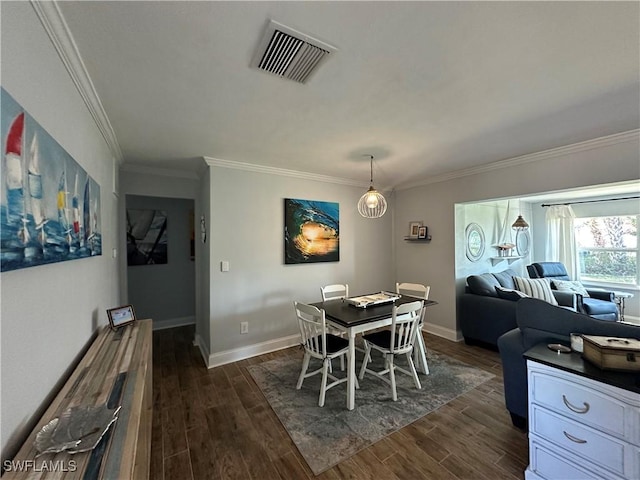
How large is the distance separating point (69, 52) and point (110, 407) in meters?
1.72

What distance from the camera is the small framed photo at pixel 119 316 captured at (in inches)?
83.8

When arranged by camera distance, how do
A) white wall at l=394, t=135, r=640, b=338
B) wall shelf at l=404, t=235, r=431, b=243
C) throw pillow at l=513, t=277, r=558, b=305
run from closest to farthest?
white wall at l=394, t=135, r=640, b=338, throw pillow at l=513, t=277, r=558, b=305, wall shelf at l=404, t=235, r=431, b=243

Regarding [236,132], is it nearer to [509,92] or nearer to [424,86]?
[424,86]

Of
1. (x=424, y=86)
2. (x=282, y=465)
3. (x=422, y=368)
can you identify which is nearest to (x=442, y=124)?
(x=424, y=86)

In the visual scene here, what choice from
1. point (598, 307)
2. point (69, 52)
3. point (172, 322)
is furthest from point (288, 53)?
Result: point (598, 307)

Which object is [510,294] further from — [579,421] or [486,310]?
[579,421]

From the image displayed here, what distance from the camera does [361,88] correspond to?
1.77 m

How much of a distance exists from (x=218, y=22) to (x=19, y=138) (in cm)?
94

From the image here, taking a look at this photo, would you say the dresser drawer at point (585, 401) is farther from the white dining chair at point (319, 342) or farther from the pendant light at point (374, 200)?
the pendant light at point (374, 200)

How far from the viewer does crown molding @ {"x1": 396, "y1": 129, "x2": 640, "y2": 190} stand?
2434 mm

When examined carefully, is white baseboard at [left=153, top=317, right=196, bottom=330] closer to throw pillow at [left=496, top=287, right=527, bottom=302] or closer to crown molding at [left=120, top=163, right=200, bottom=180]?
crown molding at [left=120, top=163, right=200, bottom=180]

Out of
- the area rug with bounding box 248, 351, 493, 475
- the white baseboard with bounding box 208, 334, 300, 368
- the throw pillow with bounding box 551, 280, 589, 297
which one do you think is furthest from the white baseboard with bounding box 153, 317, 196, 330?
the throw pillow with bounding box 551, 280, 589, 297

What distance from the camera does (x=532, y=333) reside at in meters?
1.90

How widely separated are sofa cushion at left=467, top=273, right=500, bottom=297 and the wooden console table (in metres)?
3.97
